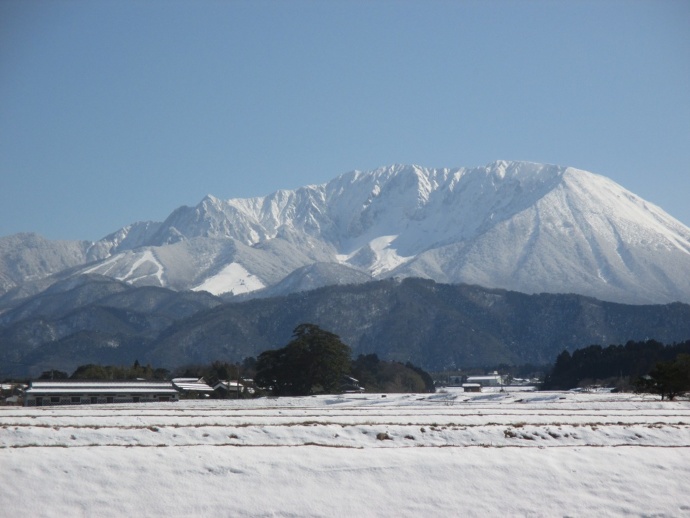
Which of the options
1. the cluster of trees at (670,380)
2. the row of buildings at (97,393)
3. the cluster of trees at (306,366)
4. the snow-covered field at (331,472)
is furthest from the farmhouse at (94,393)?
the snow-covered field at (331,472)

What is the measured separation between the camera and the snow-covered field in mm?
25844

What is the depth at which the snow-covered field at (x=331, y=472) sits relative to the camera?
25.8 metres

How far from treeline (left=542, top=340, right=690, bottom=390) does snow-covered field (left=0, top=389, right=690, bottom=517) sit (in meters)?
105

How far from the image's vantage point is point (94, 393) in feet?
304

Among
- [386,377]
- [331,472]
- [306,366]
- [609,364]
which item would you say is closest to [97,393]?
[306,366]

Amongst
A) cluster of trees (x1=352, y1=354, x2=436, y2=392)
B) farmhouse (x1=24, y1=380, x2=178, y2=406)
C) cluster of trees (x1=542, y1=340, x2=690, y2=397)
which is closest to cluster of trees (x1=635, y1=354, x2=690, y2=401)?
farmhouse (x1=24, y1=380, x2=178, y2=406)

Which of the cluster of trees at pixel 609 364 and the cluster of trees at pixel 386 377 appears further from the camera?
the cluster of trees at pixel 386 377

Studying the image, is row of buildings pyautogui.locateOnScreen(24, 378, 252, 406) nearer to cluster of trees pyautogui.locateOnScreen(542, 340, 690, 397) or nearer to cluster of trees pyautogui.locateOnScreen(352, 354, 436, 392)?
cluster of trees pyautogui.locateOnScreen(352, 354, 436, 392)

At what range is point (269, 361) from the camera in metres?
104

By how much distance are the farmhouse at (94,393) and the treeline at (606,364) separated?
2621 inches

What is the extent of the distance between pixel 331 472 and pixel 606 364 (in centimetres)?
13176

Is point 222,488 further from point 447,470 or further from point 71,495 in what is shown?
point 447,470

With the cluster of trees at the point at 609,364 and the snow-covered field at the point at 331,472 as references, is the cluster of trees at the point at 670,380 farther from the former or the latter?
the cluster of trees at the point at 609,364

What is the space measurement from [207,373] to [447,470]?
408 ft
